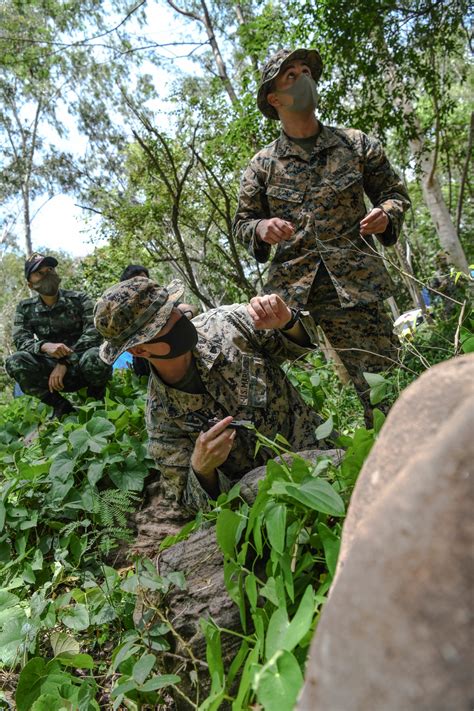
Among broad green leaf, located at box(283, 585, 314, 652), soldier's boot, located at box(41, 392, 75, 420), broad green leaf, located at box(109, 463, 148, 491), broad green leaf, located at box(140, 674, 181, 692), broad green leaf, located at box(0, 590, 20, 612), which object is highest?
soldier's boot, located at box(41, 392, 75, 420)

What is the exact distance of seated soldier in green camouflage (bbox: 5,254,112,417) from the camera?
4527 millimetres

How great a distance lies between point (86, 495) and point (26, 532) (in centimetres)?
36

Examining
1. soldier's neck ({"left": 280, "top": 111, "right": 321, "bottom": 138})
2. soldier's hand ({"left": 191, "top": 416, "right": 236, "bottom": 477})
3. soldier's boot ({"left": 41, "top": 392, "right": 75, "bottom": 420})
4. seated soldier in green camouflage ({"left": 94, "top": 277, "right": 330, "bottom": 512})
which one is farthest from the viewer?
soldier's boot ({"left": 41, "top": 392, "right": 75, "bottom": 420})

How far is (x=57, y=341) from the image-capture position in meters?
4.96

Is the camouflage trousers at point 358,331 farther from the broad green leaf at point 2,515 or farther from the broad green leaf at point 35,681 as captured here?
the broad green leaf at point 2,515

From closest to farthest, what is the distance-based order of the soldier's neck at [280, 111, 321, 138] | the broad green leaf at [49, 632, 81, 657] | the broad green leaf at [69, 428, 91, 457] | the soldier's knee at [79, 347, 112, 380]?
1. the broad green leaf at [49, 632, 81, 657]
2. the soldier's neck at [280, 111, 321, 138]
3. the broad green leaf at [69, 428, 91, 457]
4. the soldier's knee at [79, 347, 112, 380]

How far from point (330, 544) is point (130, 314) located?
4.38 feet

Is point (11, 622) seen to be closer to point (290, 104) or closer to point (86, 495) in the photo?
point (86, 495)

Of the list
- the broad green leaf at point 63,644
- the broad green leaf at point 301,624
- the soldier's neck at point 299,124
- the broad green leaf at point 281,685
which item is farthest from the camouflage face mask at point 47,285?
the broad green leaf at point 281,685

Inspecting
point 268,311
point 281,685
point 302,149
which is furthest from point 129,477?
point 281,685

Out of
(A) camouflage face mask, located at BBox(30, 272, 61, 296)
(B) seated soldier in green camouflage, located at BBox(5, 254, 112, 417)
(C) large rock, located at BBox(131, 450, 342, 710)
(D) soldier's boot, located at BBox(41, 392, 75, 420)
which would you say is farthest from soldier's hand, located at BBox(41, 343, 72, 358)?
(C) large rock, located at BBox(131, 450, 342, 710)

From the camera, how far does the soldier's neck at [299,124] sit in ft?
9.59

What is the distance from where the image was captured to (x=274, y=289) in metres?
3.00

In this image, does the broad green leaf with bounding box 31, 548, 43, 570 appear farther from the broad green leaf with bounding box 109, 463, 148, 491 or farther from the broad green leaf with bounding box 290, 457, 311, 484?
the broad green leaf with bounding box 290, 457, 311, 484
